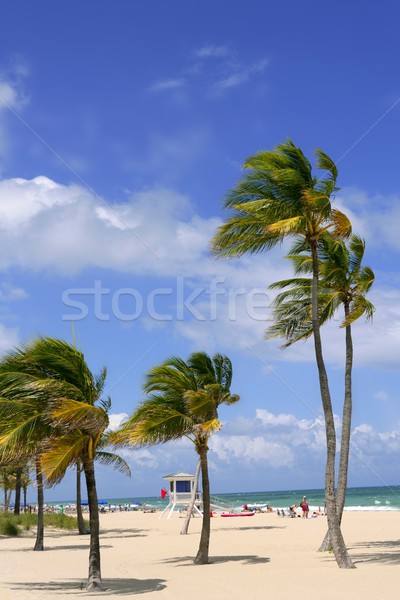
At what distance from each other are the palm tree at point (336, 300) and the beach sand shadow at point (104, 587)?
21.4 ft

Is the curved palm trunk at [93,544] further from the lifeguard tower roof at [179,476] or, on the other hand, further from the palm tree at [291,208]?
the lifeguard tower roof at [179,476]

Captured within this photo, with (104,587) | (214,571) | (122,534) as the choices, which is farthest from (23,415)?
(122,534)

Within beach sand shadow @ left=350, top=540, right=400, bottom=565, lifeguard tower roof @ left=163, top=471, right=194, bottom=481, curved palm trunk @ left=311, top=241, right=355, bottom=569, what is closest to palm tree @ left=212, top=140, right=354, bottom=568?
curved palm trunk @ left=311, top=241, right=355, bottom=569

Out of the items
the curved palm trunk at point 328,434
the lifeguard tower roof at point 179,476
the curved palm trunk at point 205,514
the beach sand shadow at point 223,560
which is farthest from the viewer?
the lifeguard tower roof at point 179,476

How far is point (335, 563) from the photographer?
16219mm

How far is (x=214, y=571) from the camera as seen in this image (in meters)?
16.0

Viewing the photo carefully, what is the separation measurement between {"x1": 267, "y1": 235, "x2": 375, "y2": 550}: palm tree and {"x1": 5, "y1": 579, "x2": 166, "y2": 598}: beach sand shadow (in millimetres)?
6511

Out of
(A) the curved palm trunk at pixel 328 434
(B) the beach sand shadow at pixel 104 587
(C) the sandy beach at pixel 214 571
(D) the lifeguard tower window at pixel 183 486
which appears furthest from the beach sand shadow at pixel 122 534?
(A) the curved palm trunk at pixel 328 434

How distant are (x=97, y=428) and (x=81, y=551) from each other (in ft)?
38.3

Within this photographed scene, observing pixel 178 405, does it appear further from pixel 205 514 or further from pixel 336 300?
pixel 336 300

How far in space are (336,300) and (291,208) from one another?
Answer: 4.19 meters

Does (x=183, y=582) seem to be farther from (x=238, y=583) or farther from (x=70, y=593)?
(x=70, y=593)

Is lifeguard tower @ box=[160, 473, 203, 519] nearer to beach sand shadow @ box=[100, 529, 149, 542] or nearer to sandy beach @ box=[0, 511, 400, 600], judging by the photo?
beach sand shadow @ box=[100, 529, 149, 542]

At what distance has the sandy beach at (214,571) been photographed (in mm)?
12594
